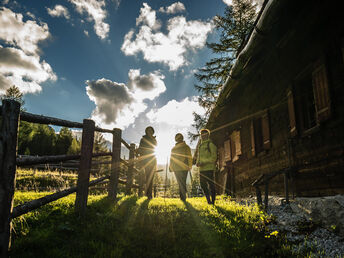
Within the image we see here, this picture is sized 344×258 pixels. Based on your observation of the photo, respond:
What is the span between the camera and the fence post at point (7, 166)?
1.96m

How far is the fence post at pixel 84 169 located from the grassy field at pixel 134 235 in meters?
0.18

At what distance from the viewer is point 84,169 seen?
3.51 meters

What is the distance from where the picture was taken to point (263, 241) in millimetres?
3266

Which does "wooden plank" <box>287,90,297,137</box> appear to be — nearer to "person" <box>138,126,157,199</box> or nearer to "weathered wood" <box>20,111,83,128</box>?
"person" <box>138,126,157,199</box>

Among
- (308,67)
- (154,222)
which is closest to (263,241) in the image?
(154,222)

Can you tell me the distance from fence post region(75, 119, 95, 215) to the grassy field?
0.18 meters

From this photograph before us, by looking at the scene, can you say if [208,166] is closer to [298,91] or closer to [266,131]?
[266,131]

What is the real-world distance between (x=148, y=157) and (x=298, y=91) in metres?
4.59

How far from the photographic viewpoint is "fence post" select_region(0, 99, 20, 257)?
1956 mm

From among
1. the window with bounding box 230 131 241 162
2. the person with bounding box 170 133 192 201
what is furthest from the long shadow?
the window with bounding box 230 131 241 162

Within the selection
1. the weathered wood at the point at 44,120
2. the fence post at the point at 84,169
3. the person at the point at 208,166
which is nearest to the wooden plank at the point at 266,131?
the person at the point at 208,166

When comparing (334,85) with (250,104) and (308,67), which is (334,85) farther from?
(250,104)

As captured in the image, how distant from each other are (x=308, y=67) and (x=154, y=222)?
15.3 ft

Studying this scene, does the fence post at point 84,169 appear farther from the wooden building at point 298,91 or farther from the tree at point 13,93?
the tree at point 13,93
